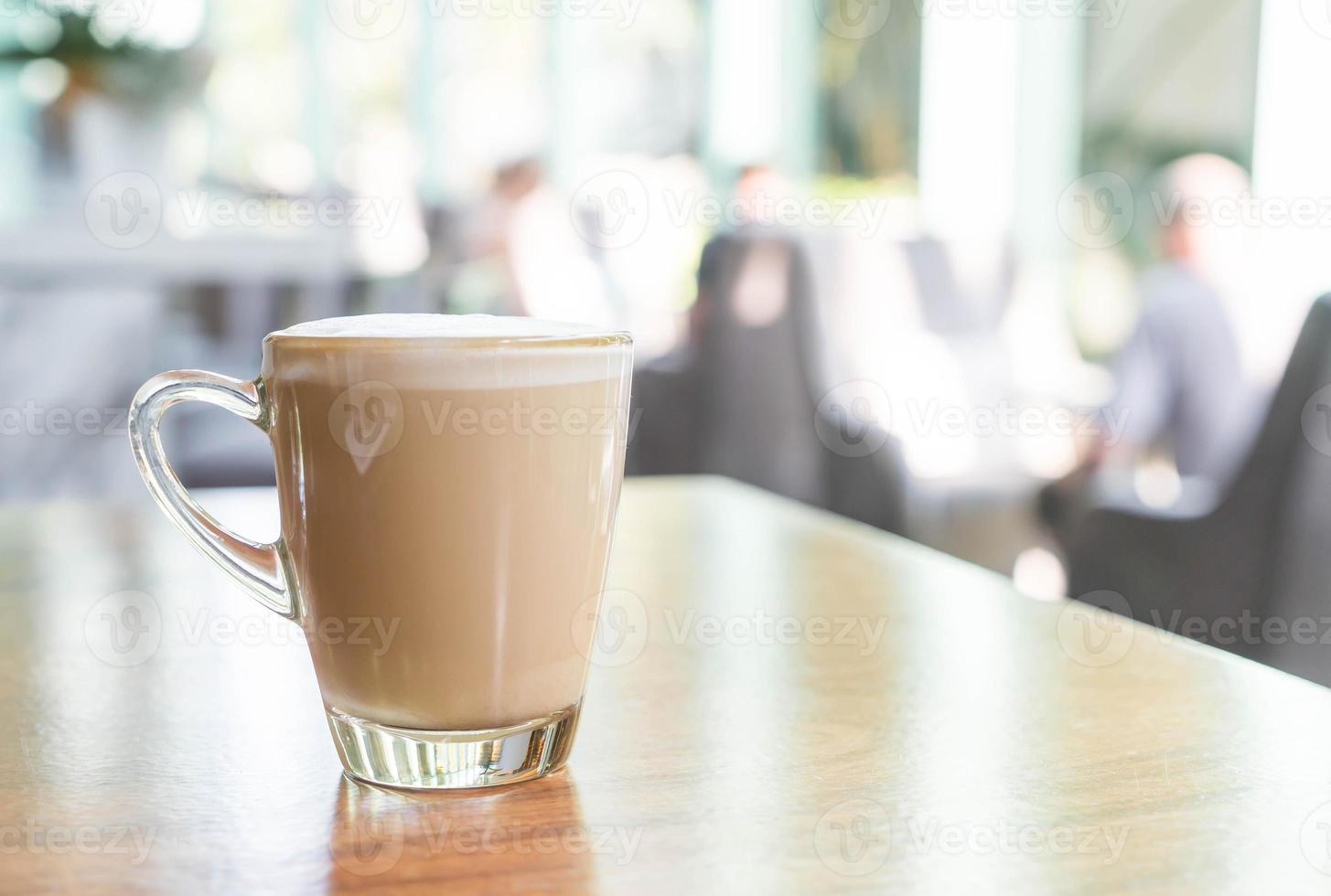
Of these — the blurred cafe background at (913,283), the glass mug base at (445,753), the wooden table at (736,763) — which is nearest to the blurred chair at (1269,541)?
the blurred cafe background at (913,283)

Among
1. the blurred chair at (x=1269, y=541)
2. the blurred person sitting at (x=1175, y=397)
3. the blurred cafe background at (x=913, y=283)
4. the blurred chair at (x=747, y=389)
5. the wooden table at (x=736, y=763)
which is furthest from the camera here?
the blurred chair at (x=747, y=389)

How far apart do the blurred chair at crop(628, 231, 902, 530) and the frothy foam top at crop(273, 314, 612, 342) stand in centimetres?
192

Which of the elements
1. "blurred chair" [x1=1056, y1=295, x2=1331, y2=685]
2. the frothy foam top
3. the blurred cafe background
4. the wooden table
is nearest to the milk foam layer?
the frothy foam top

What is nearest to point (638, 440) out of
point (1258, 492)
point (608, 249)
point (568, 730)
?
point (1258, 492)

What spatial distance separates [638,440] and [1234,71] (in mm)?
1962

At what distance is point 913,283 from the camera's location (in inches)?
97.0

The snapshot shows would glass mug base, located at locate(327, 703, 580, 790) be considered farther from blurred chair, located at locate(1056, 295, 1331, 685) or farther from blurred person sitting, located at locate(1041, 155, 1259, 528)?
blurred person sitting, located at locate(1041, 155, 1259, 528)

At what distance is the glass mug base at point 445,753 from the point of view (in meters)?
0.35

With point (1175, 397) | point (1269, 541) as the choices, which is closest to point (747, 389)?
point (1175, 397)

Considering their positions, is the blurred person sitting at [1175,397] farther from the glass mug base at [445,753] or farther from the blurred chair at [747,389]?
the glass mug base at [445,753]

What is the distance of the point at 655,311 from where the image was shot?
4695mm

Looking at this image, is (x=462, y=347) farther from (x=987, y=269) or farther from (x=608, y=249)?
(x=608, y=249)

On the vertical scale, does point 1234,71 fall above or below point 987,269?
above

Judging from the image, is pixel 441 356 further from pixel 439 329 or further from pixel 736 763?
pixel 736 763
